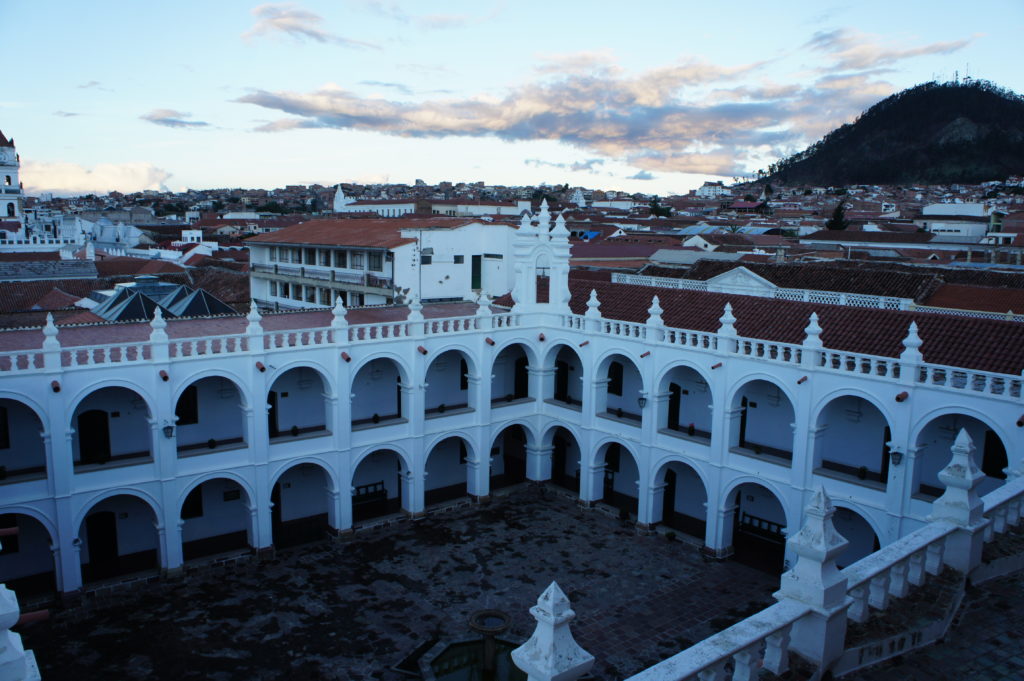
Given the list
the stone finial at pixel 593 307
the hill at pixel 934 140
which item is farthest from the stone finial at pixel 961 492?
the hill at pixel 934 140

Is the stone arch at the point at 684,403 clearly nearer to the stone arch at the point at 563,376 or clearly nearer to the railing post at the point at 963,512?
the stone arch at the point at 563,376

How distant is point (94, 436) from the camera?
888 inches

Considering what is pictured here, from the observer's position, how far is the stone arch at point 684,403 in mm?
25219

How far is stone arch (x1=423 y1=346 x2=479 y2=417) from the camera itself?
92.3ft

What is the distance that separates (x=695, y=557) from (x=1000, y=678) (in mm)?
17346

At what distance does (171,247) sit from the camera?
267 feet

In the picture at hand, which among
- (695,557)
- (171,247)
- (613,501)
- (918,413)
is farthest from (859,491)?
(171,247)

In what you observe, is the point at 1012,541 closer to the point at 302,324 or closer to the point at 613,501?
the point at 613,501

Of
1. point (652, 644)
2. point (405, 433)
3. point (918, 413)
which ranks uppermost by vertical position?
point (918, 413)

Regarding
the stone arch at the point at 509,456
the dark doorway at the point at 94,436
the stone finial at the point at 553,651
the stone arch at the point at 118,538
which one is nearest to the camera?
the stone finial at the point at 553,651

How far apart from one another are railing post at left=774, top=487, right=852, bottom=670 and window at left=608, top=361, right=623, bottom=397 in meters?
20.7

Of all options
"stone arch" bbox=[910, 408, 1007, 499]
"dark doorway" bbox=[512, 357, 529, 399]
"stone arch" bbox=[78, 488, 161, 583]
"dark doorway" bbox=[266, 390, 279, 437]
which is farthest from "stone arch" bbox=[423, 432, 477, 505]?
"stone arch" bbox=[910, 408, 1007, 499]

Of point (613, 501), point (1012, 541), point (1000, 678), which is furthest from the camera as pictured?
point (613, 501)

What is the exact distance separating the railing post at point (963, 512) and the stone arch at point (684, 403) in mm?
15489
